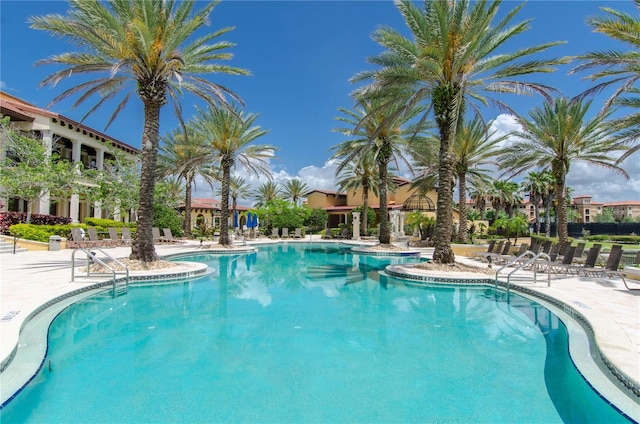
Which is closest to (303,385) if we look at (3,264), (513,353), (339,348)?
(339,348)

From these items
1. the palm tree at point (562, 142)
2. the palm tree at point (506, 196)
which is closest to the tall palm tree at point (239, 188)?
the palm tree at point (506, 196)

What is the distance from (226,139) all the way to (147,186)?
10649 millimetres

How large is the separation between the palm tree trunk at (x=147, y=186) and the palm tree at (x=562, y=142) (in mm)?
17070

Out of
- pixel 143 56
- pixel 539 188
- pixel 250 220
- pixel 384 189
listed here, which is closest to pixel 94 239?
pixel 143 56

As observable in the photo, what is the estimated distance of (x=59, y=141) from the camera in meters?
33.2

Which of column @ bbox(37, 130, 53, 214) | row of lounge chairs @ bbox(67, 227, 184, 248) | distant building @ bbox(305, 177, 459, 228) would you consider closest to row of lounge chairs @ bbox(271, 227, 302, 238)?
distant building @ bbox(305, 177, 459, 228)

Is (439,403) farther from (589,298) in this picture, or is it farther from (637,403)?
(589,298)

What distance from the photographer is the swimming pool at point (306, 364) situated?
405 centimetres

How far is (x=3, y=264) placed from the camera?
518 inches

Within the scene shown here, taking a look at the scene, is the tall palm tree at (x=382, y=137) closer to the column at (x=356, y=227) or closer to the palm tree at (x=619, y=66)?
the palm tree at (x=619, y=66)

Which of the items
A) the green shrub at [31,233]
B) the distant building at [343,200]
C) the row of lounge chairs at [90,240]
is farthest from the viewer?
the distant building at [343,200]

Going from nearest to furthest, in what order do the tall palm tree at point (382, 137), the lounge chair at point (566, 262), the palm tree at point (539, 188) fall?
1. the lounge chair at point (566, 262)
2. the tall palm tree at point (382, 137)
3. the palm tree at point (539, 188)

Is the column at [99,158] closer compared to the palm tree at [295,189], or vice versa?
the column at [99,158]

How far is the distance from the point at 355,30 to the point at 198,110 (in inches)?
434
